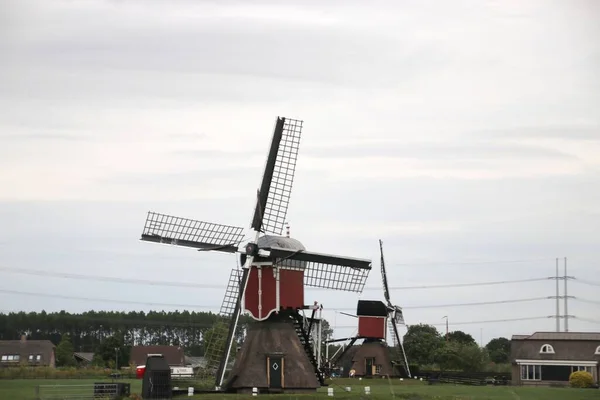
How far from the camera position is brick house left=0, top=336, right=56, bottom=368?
89.1 metres

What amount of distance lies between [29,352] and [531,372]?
152 feet

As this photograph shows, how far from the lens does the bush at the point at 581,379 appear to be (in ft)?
222

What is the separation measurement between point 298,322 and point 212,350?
4599mm

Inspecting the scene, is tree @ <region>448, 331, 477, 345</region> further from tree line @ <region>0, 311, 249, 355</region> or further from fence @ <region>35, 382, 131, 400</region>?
fence @ <region>35, 382, 131, 400</region>

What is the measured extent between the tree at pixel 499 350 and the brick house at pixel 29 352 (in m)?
Result: 61.3

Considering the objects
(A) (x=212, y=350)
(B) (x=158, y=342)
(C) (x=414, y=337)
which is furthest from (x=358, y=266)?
(B) (x=158, y=342)

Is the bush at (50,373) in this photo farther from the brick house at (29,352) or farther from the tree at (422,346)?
the tree at (422,346)

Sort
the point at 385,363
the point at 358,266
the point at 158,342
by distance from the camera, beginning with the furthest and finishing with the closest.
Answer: the point at 158,342, the point at 385,363, the point at 358,266

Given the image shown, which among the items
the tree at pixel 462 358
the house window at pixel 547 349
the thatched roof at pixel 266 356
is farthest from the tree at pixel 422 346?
the thatched roof at pixel 266 356

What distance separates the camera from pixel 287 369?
4938 cm

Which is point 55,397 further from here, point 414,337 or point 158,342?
point 158,342

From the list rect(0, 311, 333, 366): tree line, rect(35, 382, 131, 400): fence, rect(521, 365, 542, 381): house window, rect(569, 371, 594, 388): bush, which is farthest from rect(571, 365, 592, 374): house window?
rect(35, 382, 131, 400): fence

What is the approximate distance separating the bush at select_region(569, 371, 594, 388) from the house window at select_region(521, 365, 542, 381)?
6142 millimetres

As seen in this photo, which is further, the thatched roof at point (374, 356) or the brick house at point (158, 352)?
the brick house at point (158, 352)
